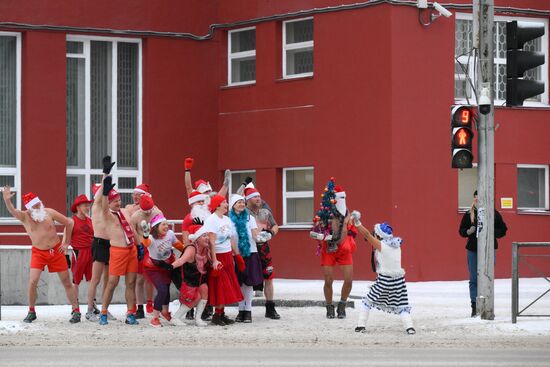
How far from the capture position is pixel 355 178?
27766 millimetres

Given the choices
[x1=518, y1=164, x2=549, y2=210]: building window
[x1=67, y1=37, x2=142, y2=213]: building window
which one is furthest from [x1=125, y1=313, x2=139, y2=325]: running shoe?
[x1=518, y1=164, x2=549, y2=210]: building window

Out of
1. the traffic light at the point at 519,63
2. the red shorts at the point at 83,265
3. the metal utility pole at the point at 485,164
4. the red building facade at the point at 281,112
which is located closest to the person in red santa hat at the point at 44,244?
the red shorts at the point at 83,265

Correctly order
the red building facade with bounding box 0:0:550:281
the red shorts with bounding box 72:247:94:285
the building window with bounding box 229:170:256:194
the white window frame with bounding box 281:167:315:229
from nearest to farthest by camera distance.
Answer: the red shorts with bounding box 72:247:94:285 < the red building facade with bounding box 0:0:550:281 < the white window frame with bounding box 281:167:315:229 < the building window with bounding box 229:170:256:194

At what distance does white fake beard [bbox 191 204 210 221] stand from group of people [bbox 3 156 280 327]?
1 cm

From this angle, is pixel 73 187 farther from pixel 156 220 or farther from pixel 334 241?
pixel 334 241

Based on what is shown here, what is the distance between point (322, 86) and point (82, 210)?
9.13m

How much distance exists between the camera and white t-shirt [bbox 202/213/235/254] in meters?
18.7

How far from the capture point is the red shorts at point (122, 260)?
18781 mm

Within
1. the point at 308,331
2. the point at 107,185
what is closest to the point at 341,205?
the point at 308,331

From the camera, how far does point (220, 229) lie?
18.8m

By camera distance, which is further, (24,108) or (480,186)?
(24,108)

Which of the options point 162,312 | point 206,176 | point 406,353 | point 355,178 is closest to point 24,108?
A: point 206,176

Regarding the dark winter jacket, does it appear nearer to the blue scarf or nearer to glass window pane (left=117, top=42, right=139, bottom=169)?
the blue scarf

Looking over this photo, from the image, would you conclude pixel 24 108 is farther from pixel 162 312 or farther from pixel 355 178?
pixel 162 312
